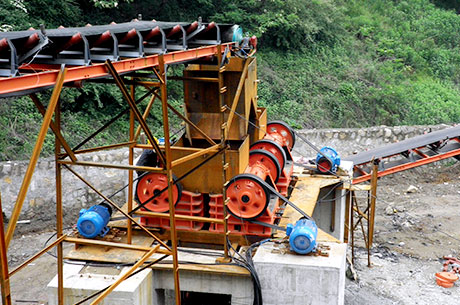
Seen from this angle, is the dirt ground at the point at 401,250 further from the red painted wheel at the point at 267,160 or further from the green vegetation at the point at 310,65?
the green vegetation at the point at 310,65

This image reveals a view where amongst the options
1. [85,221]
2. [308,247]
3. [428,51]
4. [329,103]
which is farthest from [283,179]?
[428,51]

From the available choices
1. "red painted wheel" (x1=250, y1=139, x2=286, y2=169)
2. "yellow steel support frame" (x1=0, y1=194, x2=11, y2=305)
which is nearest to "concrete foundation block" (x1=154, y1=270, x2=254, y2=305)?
"red painted wheel" (x1=250, y1=139, x2=286, y2=169)

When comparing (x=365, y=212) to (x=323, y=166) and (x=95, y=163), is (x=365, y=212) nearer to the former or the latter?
(x=323, y=166)

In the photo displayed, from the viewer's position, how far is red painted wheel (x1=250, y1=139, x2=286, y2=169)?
13.5 metres

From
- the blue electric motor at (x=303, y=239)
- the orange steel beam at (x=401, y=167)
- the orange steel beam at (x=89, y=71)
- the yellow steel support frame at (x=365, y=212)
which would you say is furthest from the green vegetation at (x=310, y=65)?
the blue electric motor at (x=303, y=239)

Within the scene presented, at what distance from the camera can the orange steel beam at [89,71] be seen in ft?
21.6

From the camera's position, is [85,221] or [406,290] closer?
[85,221]

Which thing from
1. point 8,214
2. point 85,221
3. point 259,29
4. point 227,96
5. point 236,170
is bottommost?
point 8,214

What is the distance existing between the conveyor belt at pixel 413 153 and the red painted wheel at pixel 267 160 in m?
5.09

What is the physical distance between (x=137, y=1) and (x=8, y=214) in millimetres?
11423

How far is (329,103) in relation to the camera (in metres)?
24.9

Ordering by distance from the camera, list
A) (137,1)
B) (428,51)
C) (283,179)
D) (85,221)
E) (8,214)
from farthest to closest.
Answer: (428,51) → (137,1) → (8,214) → (283,179) → (85,221)

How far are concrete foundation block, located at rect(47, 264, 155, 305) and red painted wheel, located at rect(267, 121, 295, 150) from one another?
674 cm

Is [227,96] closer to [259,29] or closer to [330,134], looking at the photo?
[330,134]
